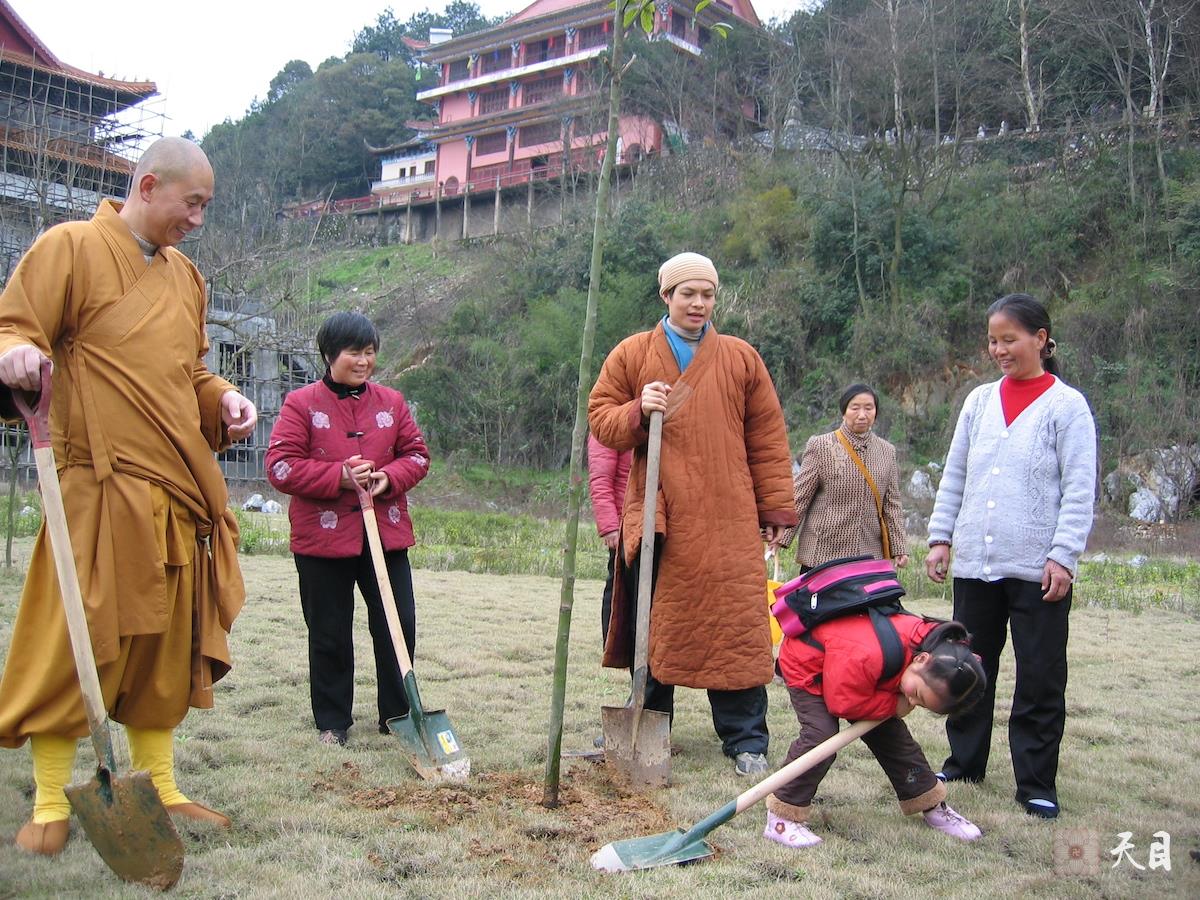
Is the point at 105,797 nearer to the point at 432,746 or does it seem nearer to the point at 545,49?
the point at 432,746

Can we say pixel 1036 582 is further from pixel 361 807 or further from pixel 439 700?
pixel 439 700

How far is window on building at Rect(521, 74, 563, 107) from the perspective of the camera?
33344 mm

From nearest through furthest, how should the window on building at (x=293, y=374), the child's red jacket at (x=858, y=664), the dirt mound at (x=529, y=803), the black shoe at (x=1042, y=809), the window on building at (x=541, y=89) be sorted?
the child's red jacket at (x=858, y=664), the dirt mound at (x=529, y=803), the black shoe at (x=1042, y=809), the window on building at (x=293, y=374), the window on building at (x=541, y=89)

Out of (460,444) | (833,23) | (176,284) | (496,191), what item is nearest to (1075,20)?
(833,23)

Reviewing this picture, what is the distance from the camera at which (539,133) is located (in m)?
33.9

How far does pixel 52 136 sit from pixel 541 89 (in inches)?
704

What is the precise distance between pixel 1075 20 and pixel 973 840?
73.3 ft

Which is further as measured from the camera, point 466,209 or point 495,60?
point 495,60

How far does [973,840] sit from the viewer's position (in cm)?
307

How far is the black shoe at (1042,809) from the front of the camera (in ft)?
10.8

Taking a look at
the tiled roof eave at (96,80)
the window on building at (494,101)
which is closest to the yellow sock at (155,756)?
the tiled roof eave at (96,80)

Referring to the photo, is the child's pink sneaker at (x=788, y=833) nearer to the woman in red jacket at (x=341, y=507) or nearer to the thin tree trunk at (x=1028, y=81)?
the woman in red jacket at (x=341, y=507)

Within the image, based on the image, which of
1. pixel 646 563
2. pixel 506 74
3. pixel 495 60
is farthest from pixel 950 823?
pixel 495 60

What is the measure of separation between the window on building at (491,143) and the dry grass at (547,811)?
3176 cm
